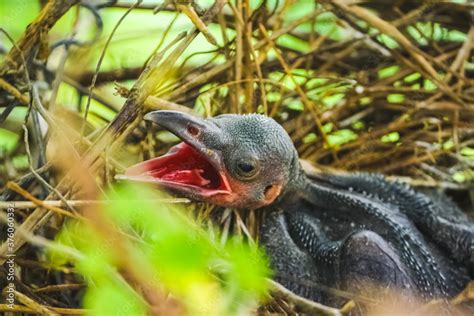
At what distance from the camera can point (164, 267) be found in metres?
0.72

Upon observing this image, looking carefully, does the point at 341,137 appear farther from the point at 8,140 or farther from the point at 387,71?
the point at 8,140

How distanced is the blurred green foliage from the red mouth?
38 mm

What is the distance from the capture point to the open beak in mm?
1244

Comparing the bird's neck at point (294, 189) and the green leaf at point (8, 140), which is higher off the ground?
the green leaf at point (8, 140)

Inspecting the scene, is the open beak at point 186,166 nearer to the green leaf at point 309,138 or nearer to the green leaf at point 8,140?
the green leaf at point 8,140

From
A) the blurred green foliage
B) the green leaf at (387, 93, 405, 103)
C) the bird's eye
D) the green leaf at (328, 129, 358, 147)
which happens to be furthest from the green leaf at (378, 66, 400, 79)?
the blurred green foliage

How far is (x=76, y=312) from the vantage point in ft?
3.67

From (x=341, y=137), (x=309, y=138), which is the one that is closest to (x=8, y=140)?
(x=309, y=138)

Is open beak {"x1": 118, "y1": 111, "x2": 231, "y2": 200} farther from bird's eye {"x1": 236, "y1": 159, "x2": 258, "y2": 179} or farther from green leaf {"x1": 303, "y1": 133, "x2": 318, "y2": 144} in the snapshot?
green leaf {"x1": 303, "y1": 133, "x2": 318, "y2": 144}

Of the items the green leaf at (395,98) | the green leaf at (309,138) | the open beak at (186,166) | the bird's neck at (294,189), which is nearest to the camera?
the open beak at (186,166)

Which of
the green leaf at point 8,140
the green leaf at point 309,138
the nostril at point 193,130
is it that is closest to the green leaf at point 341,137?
the green leaf at point 309,138

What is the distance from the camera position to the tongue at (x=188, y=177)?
50.8 inches

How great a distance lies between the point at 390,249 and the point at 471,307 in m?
0.21

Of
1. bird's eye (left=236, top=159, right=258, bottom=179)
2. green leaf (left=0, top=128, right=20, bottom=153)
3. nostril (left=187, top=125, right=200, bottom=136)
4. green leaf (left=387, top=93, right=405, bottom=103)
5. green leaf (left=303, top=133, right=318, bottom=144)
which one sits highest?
nostril (left=187, top=125, right=200, bottom=136)
